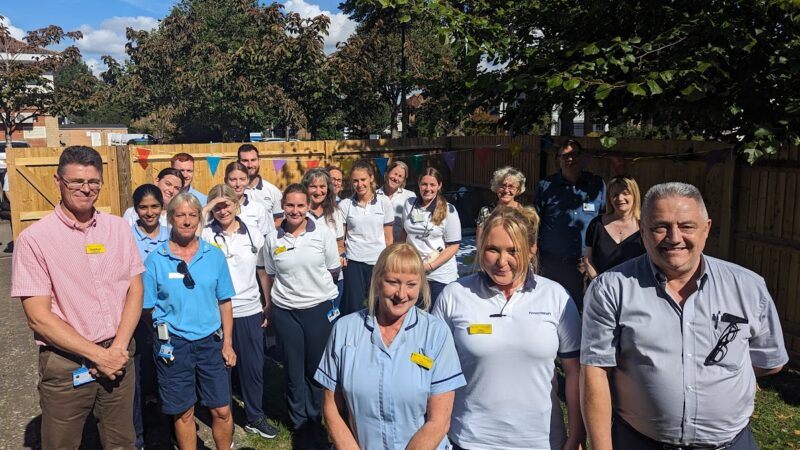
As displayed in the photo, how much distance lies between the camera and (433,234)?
4.93 m

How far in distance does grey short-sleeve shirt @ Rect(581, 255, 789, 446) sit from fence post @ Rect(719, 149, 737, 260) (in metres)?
4.53

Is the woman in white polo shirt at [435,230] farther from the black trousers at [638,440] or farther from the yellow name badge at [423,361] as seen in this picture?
the black trousers at [638,440]

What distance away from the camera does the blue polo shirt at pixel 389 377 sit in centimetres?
235

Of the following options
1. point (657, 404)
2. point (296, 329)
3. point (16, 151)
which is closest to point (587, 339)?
point (657, 404)

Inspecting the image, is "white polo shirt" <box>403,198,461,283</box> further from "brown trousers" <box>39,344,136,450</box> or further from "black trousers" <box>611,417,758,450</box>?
"black trousers" <box>611,417,758,450</box>

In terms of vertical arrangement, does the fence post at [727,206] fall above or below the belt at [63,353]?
above

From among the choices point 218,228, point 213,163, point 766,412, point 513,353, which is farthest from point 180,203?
point 213,163

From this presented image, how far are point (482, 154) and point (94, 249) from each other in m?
10.2

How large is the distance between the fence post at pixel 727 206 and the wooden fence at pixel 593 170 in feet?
0.03

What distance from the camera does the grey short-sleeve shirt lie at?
2084 millimetres

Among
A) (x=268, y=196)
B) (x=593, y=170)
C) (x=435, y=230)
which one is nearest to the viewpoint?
(x=435, y=230)

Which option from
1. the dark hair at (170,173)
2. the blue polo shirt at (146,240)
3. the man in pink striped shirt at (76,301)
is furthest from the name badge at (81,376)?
the dark hair at (170,173)

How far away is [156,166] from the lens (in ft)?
36.9

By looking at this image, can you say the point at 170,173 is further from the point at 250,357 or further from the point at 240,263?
the point at 250,357
